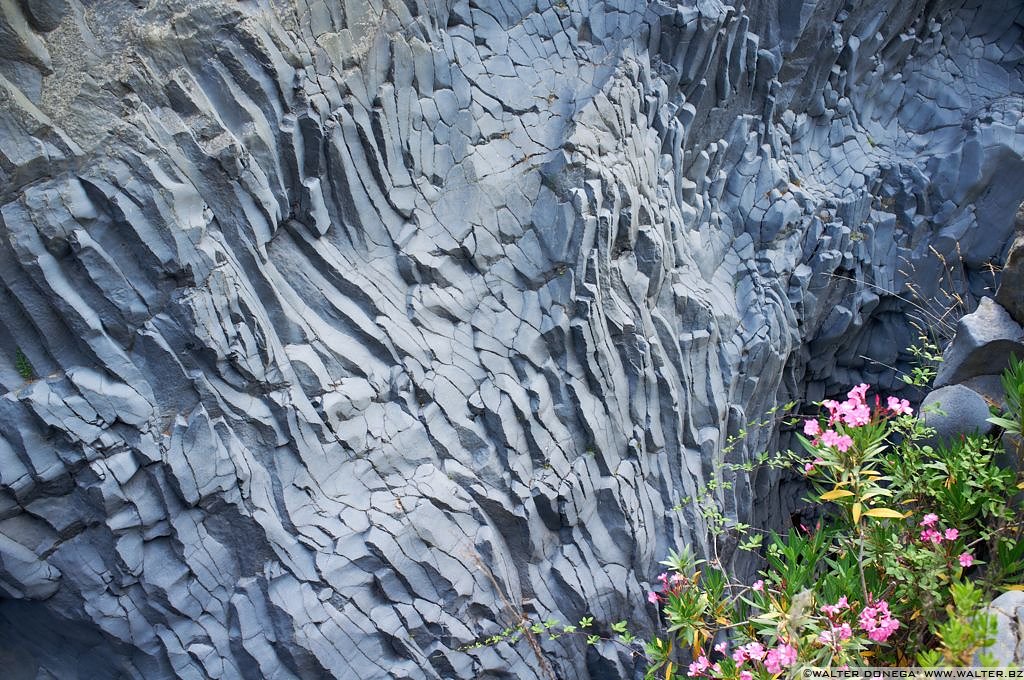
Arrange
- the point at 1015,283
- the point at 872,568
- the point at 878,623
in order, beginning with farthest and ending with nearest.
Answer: the point at 1015,283 → the point at 872,568 → the point at 878,623

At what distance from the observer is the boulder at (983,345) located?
3.91 meters

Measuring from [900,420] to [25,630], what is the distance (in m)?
3.79

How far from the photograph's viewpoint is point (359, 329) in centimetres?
369

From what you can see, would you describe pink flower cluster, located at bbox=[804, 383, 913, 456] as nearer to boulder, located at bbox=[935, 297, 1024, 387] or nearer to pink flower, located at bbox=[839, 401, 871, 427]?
pink flower, located at bbox=[839, 401, 871, 427]

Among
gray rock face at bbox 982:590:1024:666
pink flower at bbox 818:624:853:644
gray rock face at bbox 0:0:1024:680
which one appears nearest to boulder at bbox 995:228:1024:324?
gray rock face at bbox 0:0:1024:680

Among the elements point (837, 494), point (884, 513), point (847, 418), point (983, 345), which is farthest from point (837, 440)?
point (983, 345)

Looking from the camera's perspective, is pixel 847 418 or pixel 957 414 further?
pixel 957 414

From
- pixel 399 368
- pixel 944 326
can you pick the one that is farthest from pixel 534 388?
pixel 944 326

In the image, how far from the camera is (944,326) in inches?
226

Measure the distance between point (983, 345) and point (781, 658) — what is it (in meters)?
2.18

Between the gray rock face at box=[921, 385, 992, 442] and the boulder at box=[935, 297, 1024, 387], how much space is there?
189 mm

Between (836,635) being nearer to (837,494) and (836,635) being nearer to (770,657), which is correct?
(770,657)

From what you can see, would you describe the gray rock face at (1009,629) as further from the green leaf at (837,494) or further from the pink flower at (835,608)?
the green leaf at (837,494)

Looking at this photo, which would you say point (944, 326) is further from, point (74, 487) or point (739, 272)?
point (74, 487)
